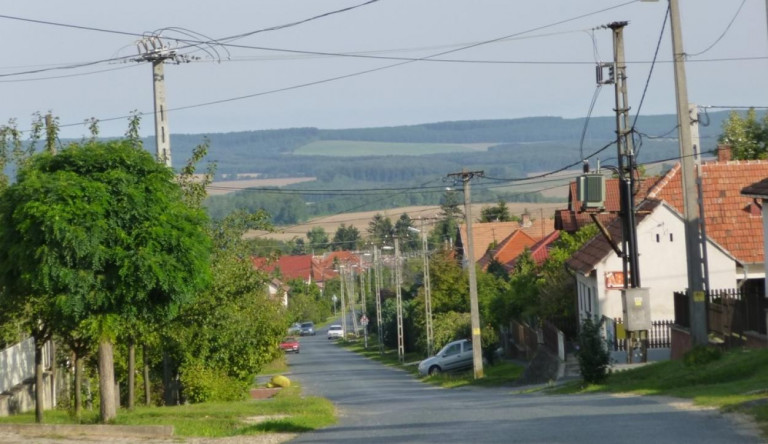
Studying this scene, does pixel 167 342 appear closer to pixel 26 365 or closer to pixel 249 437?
pixel 26 365

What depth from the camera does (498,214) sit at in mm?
121438

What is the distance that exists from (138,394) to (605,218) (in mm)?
24248

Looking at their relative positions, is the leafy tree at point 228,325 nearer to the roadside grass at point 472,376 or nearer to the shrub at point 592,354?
the shrub at point 592,354

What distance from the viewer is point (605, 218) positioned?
1991 inches

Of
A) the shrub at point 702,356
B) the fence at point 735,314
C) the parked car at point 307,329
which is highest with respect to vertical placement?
the fence at point 735,314

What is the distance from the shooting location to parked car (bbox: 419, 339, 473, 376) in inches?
2148

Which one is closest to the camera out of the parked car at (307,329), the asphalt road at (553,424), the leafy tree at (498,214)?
the asphalt road at (553,424)

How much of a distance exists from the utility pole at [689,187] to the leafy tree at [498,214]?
91884 millimetres

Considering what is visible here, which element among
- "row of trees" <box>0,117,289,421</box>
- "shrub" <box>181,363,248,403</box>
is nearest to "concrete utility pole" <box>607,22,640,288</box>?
"shrub" <box>181,363,248,403</box>

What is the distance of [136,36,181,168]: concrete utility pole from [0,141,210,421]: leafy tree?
462 cm

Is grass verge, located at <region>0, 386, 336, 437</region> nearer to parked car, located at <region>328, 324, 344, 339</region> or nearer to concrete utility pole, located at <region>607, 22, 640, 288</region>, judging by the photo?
concrete utility pole, located at <region>607, 22, 640, 288</region>

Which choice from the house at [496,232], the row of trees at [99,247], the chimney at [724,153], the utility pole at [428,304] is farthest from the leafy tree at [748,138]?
the row of trees at [99,247]

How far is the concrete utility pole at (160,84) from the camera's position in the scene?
24.6 metres

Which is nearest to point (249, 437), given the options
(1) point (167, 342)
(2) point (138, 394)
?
(1) point (167, 342)
